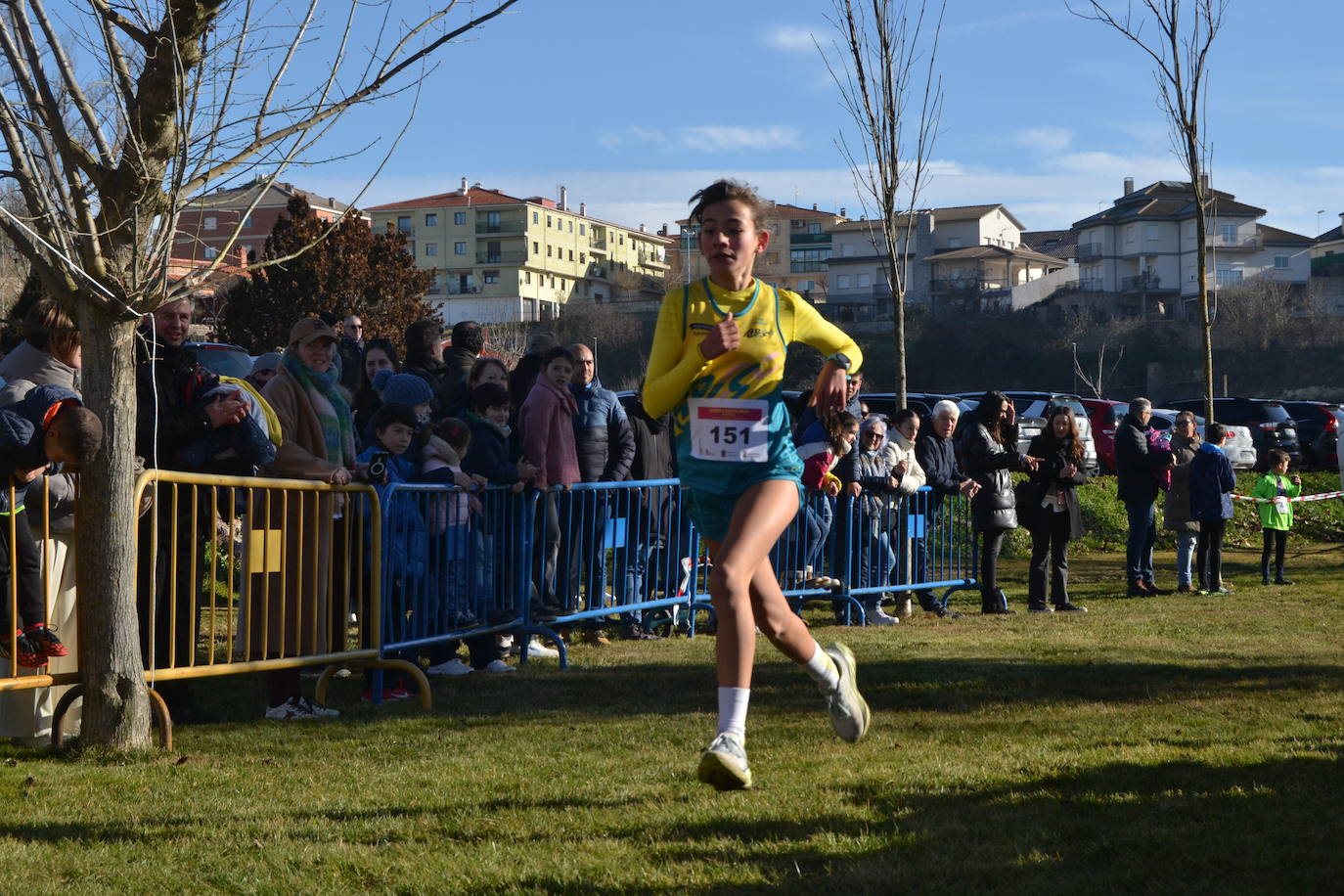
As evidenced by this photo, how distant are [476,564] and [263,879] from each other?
194 inches

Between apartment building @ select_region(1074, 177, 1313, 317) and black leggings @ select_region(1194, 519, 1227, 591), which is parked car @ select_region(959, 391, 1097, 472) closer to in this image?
black leggings @ select_region(1194, 519, 1227, 591)

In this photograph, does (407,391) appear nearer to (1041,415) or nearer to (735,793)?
(735,793)

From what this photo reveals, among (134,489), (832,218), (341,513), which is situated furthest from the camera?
(832,218)

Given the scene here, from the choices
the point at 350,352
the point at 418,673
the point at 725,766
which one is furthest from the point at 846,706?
the point at 350,352

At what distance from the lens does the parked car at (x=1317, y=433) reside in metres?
32.5

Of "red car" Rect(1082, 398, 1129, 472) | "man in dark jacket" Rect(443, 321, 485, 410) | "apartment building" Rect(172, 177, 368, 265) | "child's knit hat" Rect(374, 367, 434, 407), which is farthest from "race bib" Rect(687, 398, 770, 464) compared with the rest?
"red car" Rect(1082, 398, 1129, 472)

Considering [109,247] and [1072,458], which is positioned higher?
[109,247]

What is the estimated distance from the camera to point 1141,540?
1485 cm

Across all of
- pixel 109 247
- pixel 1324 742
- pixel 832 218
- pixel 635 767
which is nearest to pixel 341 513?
pixel 109 247

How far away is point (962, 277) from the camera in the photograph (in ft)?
360

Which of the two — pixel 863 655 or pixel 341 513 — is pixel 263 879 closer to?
pixel 341 513

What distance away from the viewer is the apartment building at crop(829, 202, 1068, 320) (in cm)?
9975

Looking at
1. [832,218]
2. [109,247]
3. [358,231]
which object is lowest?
[109,247]

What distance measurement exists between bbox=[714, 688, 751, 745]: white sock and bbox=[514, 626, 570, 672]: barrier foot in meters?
3.85
